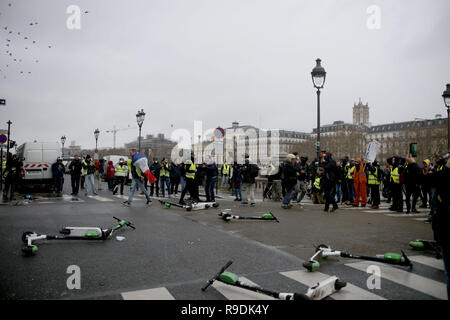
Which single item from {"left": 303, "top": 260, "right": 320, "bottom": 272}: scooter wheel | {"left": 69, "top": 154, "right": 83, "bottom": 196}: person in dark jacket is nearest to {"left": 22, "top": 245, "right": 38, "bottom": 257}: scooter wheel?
{"left": 303, "top": 260, "right": 320, "bottom": 272}: scooter wheel

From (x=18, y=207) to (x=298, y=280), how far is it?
36.9 ft

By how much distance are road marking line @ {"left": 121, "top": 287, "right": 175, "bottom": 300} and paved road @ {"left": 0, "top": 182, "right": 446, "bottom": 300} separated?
0.01 meters

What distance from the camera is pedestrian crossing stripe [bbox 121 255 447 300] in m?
3.87

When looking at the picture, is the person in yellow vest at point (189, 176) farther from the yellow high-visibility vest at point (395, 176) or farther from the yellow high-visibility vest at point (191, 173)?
the yellow high-visibility vest at point (395, 176)

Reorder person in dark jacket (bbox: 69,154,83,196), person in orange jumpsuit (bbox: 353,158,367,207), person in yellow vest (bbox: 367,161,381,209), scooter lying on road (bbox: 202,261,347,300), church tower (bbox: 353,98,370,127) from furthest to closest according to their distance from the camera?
1. church tower (bbox: 353,98,370,127)
2. person in dark jacket (bbox: 69,154,83,196)
3. person in orange jumpsuit (bbox: 353,158,367,207)
4. person in yellow vest (bbox: 367,161,381,209)
5. scooter lying on road (bbox: 202,261,347,300)

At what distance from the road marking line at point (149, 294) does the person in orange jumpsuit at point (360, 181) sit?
11.4 m

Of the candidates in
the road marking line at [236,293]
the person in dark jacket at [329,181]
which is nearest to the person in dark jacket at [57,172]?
the person in dark jacket at [329,181]

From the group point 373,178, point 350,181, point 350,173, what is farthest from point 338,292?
point 350,181

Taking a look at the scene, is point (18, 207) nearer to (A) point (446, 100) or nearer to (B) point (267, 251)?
(B) point (267, 251)

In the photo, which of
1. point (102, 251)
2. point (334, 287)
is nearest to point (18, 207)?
point (102, 251)

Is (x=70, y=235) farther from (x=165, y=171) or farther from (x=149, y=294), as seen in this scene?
(x=165, y=171)

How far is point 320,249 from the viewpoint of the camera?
5.43 meters

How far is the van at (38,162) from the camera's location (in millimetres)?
19109

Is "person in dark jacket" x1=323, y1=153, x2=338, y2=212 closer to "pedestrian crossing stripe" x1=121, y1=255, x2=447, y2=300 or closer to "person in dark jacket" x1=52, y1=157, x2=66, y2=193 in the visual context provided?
"pedestrian crossing stripe" x1=121, y1=255, x2=447, y2=300
